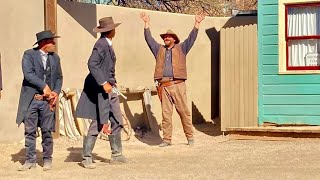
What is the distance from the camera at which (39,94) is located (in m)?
8.48

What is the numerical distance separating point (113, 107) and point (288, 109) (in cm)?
432

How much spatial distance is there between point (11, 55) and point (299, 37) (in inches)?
193

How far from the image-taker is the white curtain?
1215 cm

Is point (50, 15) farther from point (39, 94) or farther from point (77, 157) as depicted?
point (39, 94)

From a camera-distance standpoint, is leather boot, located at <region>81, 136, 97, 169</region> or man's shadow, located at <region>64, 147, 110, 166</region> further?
man's shadow, located at <region>64, 147, 110, 166</region>

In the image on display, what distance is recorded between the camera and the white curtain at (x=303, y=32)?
12148mm

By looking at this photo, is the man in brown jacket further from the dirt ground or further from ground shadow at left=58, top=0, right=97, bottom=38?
ground shadow at left=58, top=0, right=97, bottom=38

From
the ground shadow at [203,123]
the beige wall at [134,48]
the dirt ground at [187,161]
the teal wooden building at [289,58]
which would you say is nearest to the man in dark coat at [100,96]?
the dirt ground at [187,161]

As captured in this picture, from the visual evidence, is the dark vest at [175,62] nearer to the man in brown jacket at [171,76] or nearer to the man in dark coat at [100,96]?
the man in brown jacket at [171,76]

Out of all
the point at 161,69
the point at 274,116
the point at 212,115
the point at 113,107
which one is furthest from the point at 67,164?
the point at 212,115

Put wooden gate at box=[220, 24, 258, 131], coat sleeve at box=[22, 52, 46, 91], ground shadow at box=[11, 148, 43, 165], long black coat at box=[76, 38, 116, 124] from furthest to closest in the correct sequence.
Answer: wooden gate at box=[220, 24, 258, 131], ground shadow at box=[11, 148, 43, 165], long black coat at box=[76, 38, 116, 124], coat sleeve at box=[22, 52, 46, 91]

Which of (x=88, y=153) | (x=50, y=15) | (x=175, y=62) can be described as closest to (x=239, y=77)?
(x=175, y=62)

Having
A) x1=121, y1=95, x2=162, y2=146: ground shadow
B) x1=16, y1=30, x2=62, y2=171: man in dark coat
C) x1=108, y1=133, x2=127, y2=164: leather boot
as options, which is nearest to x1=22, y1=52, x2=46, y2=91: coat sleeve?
x1=16, y1=30, x2=62, y2=171: man in dark coat

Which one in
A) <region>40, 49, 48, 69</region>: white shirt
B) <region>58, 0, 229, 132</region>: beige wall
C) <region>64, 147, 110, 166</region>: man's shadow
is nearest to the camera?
<region>40, 49, 48, 69</region>: white shirt
